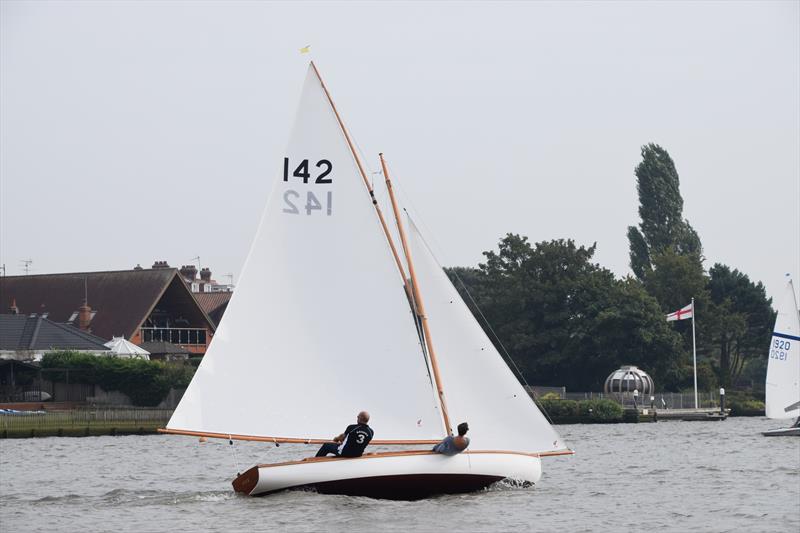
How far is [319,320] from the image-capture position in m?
30.1

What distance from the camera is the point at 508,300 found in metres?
99.6

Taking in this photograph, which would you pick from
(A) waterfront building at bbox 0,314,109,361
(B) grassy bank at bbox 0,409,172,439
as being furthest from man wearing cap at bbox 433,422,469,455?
(A) waterfront building at bbox 0,314,109,361

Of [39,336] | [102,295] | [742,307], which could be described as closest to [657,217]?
[742,307]

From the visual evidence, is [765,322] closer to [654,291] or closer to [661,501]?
[654,291]

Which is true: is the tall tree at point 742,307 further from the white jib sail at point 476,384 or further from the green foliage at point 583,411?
the white jib sail at point 476,384

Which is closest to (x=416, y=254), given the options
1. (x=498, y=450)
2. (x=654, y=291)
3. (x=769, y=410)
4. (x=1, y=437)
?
(x=498, y=450)

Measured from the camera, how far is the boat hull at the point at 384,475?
92.0 ft

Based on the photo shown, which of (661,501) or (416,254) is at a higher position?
(416,254)

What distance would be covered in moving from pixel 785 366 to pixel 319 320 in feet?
139

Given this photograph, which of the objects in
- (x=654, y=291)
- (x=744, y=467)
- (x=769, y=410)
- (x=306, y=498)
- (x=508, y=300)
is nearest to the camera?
(x=306, y=498)

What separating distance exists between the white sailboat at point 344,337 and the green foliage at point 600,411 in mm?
56777

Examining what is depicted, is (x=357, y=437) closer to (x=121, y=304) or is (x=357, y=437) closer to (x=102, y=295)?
(x=121, y=304)

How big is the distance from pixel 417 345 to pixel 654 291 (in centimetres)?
8681

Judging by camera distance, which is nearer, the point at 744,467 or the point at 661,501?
the point at 661,501
